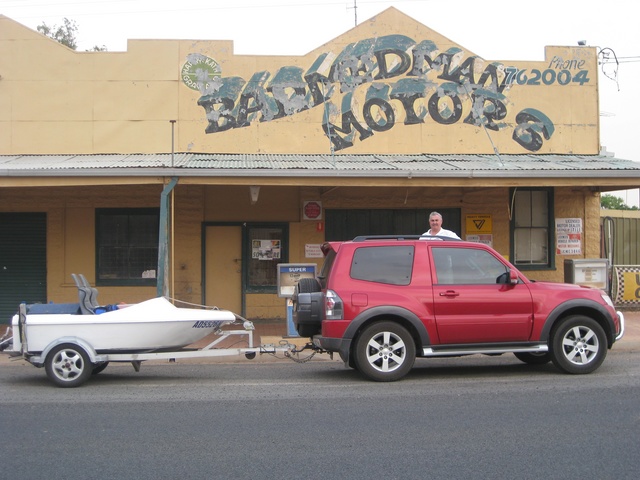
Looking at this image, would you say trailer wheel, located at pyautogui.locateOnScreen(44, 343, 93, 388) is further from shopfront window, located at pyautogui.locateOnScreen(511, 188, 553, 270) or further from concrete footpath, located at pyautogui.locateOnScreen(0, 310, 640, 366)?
shopfront window, located at pyautogui.locateOnScreen(511, 188, 553, 270)

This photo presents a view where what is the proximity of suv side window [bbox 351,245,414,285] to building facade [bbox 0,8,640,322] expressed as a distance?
18.0ft

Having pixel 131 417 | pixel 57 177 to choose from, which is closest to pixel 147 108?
pixel 57 177

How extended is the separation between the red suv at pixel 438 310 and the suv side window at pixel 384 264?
12 millimetres

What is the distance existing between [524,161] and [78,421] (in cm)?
1010

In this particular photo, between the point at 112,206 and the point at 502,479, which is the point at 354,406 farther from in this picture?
the point at 112,206

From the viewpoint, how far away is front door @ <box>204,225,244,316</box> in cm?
1451

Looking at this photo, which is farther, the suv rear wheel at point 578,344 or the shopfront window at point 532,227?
the shopfront window at point 532,227

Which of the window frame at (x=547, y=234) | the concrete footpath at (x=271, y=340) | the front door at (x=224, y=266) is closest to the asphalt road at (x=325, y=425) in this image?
the concrete footpath at (x=271, y=340)

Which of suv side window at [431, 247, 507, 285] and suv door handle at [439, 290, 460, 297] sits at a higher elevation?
suv side window at [431, 247, 507, 285]

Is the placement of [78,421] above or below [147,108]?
below

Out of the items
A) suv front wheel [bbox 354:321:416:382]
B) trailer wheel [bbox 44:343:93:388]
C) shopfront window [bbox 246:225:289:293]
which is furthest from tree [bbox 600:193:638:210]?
trailer wheel [bbox 44:343:93:388]

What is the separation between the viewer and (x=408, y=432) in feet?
20.1

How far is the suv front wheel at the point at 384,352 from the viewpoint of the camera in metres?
8.19

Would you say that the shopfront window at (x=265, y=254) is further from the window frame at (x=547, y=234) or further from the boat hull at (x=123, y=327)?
the boat hull at (x=123, y=327)
